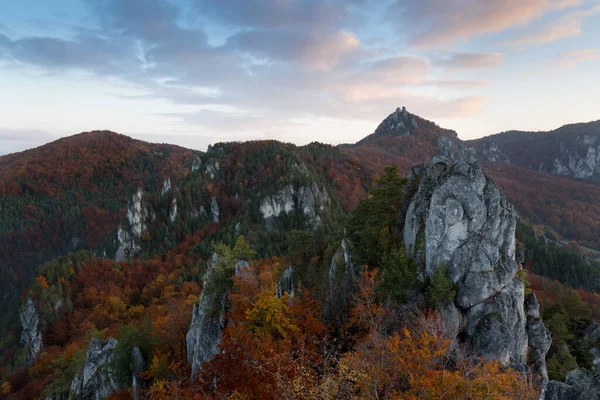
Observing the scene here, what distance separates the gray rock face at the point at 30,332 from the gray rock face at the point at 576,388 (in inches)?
3843

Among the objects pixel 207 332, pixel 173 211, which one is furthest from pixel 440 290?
pixel 173 211

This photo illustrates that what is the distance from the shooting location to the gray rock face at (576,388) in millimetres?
10117

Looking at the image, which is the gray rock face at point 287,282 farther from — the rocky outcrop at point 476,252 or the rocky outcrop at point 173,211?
the rocky outcrop at point 173,211

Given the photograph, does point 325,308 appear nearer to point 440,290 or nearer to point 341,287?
point 341,287

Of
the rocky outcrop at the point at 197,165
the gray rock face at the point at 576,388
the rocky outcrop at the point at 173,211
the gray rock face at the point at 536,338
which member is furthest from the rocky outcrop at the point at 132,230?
the gray rock face at the point at 576,388

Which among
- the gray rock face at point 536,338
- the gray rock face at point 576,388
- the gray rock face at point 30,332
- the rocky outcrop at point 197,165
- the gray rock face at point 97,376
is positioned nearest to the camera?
the gray rock face at point 576,388

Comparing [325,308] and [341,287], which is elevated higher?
[341,287]

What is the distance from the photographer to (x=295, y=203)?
414 ft

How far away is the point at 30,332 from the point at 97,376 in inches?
2699

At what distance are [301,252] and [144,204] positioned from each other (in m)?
114

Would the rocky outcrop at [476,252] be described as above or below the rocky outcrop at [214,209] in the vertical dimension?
above

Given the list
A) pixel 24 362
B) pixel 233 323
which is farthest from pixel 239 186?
pixel 233 323

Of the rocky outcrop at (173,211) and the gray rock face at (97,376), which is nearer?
the gray rock face at (97,376)

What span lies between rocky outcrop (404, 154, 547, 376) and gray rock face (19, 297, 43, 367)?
91210 millimetres
